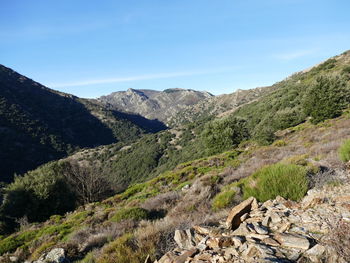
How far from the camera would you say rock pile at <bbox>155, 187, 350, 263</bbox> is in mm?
2459

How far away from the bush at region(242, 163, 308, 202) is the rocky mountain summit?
413 mm

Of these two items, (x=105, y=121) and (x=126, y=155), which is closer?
(x=126, y=155)

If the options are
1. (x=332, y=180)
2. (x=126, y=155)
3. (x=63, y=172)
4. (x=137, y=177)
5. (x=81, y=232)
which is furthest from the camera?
(x=126, y=155)

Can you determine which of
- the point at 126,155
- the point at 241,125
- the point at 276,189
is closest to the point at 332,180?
the point at 276,189

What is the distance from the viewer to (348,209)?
3.12m

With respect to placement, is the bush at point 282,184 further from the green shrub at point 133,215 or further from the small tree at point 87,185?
the small tree at point 87,185

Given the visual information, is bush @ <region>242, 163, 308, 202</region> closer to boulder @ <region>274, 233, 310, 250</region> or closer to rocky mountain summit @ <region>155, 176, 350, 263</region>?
rocky mountain summit @ <region>155, 176, 350, 263</region>

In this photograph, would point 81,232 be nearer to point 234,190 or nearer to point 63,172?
point 234,190

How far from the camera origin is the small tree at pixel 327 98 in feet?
83.1

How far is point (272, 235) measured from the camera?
114 inches

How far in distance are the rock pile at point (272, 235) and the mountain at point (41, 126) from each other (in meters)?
85.9

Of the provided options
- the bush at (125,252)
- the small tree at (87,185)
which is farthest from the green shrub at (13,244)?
the small tree at (87,185)

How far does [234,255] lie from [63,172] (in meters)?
31.8

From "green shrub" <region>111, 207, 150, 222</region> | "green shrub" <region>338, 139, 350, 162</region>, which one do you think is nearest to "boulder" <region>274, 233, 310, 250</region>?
"green shrub" <region>338, 139, 350, 162</region>
